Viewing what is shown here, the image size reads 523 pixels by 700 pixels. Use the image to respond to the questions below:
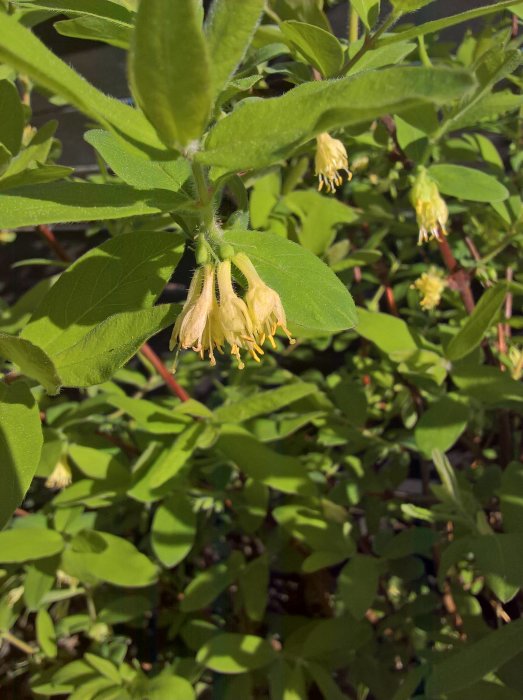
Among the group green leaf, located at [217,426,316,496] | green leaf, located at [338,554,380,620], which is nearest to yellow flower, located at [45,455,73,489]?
green leaf, located at [217,426,316,496]

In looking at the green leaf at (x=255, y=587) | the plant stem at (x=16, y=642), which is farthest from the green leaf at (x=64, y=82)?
the plant stem at (x=16, y=642)

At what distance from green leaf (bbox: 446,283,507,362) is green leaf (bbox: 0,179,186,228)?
47 cm

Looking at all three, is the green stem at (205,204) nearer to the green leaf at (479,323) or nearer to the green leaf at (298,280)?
the green leaf at (298,280)

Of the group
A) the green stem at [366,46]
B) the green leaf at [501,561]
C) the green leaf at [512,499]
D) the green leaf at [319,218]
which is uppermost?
the green stem at [366,46]

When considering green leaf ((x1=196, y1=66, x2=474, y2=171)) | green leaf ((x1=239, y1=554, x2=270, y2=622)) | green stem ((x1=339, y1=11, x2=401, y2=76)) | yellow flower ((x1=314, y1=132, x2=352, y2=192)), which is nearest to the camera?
green leaf ((x1=196, y1=66, x2=474, y2=171))

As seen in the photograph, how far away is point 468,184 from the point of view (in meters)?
0.83

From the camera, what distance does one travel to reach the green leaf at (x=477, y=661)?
2.13 ft

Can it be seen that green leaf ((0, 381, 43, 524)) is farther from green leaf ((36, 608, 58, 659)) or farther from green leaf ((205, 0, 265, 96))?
green leaf ((36, 608, 58, 659))

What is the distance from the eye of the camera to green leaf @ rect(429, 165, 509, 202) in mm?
808

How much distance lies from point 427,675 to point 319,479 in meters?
0.43

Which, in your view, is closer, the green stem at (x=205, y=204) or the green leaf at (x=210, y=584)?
the green stem at (x=205, y=204)

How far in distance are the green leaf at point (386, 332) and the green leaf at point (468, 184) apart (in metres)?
0.19

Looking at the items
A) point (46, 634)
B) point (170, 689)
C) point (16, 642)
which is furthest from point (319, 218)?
point (16, 642)

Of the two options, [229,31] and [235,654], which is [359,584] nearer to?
[235,654]
